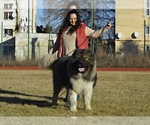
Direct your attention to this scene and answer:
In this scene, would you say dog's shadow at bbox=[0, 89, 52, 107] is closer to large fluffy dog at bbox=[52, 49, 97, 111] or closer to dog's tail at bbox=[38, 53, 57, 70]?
dog's tail at bbox=[38, 53, 57, 70]

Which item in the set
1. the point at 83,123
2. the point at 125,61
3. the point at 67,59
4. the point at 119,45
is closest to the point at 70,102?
the point at 67,59

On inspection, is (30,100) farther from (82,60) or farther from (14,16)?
(14,16)

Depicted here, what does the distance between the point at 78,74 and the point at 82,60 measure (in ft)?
1.08

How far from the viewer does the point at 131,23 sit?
56.2 metres

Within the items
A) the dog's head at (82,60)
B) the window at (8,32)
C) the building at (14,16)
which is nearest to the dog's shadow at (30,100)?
the dog's head at (82,60)

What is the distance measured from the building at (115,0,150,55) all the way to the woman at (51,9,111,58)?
4363 cm

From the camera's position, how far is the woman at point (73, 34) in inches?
351

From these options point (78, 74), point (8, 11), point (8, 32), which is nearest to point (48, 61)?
point (78, 74)

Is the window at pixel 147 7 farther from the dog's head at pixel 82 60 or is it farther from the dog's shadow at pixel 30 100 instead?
the dog's head at pixel 82 60

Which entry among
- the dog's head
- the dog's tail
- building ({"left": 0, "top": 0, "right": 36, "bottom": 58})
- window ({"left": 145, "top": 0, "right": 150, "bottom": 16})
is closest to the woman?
the dog's tail

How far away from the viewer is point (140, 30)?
55.1 m

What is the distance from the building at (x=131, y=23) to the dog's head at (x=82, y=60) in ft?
147

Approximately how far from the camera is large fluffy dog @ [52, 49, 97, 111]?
7.92 m

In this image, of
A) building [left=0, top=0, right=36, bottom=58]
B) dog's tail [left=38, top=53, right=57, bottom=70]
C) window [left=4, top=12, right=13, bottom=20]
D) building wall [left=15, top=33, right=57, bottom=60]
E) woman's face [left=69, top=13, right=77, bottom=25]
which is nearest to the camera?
woman's face [left=69, top=13, right=77, bottom=25]
